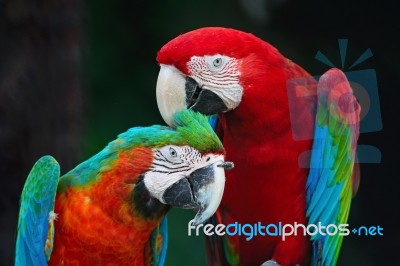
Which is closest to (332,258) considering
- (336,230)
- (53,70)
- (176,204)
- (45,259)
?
(336,230)

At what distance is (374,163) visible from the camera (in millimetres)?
2609

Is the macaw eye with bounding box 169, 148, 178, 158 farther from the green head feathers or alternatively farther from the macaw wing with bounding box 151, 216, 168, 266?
the macaw wing with bounding box 151, 216, 168, 266

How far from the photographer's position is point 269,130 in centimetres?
239

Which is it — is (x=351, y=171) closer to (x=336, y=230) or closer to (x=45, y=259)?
(x=336, y=230)

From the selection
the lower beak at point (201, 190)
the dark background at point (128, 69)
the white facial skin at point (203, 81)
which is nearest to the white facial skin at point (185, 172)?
the lower beak at point (201, 190)

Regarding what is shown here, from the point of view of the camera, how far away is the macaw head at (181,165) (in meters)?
2.09

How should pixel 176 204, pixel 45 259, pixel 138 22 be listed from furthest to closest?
pixel 138 22 < pixel 45 259 < pixel 176 204

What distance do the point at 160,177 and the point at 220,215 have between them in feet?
1.73

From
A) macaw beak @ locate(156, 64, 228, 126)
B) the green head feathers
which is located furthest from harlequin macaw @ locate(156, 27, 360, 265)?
the green head feathers

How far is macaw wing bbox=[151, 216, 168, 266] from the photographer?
2410 mm

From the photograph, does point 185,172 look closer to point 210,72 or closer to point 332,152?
point 210,72

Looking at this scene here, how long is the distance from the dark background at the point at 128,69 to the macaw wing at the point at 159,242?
0.13m

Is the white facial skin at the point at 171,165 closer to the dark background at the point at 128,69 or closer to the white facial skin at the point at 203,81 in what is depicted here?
the white facial skin at the point at 203,81

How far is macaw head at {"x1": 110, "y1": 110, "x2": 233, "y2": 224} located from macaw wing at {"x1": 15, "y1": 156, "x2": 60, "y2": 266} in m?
0.27
